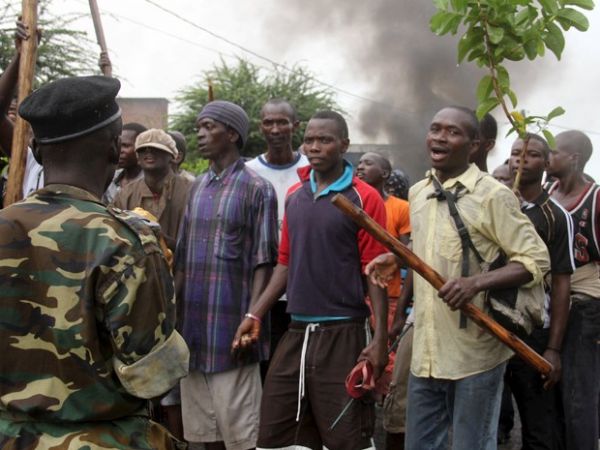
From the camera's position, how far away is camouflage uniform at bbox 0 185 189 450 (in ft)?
7.07

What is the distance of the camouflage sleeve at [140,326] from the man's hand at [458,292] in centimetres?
154

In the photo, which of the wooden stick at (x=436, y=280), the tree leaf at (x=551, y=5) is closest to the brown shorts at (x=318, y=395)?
the wooden stick at (x=436, y=280)

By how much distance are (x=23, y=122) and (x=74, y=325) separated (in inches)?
76.2

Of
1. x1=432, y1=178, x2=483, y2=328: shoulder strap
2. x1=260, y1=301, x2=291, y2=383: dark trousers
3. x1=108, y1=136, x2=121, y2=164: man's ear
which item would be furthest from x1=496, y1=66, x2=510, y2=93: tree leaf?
x1=108, y1=136, x2=121, y2=164: man's ear

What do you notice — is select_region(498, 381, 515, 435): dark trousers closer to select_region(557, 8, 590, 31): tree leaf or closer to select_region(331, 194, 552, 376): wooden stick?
select_region(331, 194, 552, 376): wooden stick

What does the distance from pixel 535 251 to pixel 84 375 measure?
212cm

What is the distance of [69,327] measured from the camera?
2152mm

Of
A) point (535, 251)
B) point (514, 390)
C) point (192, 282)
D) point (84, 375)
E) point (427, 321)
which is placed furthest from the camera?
point (514, 390)

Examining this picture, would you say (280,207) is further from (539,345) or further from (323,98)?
(323,98)

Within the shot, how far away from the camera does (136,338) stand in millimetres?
2176

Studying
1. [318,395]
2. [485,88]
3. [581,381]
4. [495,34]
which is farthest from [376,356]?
[495,34]

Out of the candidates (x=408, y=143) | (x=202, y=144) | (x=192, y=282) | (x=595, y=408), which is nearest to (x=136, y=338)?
(x=192, y=282)

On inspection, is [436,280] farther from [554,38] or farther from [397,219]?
[397,219]

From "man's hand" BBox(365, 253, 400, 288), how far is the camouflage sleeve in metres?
1.76
